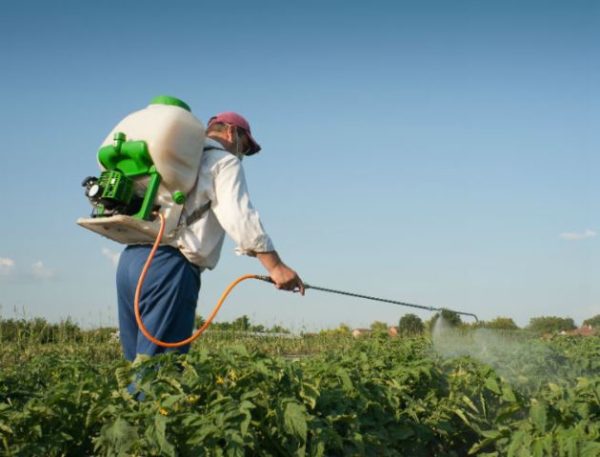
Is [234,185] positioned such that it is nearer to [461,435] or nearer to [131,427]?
[131,427]

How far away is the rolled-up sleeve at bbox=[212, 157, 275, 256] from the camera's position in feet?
12.1

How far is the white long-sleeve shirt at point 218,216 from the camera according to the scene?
3.70 m

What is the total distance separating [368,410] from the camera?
3.45 m

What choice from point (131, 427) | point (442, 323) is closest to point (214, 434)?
point (131, 427)

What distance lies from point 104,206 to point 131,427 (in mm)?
1665

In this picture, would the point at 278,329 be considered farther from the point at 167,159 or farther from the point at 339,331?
the point at 167,159

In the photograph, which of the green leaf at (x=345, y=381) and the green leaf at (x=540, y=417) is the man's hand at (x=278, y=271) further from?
the green leaf at (x=540, y=417)

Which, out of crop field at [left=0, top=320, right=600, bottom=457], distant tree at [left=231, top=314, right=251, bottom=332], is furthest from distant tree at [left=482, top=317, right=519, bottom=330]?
crop field at [left=0, top=320, right=600, bottom=457]

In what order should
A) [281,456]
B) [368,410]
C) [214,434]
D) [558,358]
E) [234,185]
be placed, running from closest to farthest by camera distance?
[214,434]
[281,456]
[368,410]
[234,185]
[558,358]

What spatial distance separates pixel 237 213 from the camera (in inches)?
145

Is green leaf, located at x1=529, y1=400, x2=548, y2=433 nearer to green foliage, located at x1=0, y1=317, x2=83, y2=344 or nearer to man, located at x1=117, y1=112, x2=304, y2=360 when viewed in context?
man, located at x1=117, y1=112, x2=304, y2=360

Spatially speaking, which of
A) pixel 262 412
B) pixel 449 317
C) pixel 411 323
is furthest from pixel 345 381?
pixel 411 323

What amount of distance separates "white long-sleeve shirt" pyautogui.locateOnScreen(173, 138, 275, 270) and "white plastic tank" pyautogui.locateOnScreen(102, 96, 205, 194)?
0.08 metres

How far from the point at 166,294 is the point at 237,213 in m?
0.56
